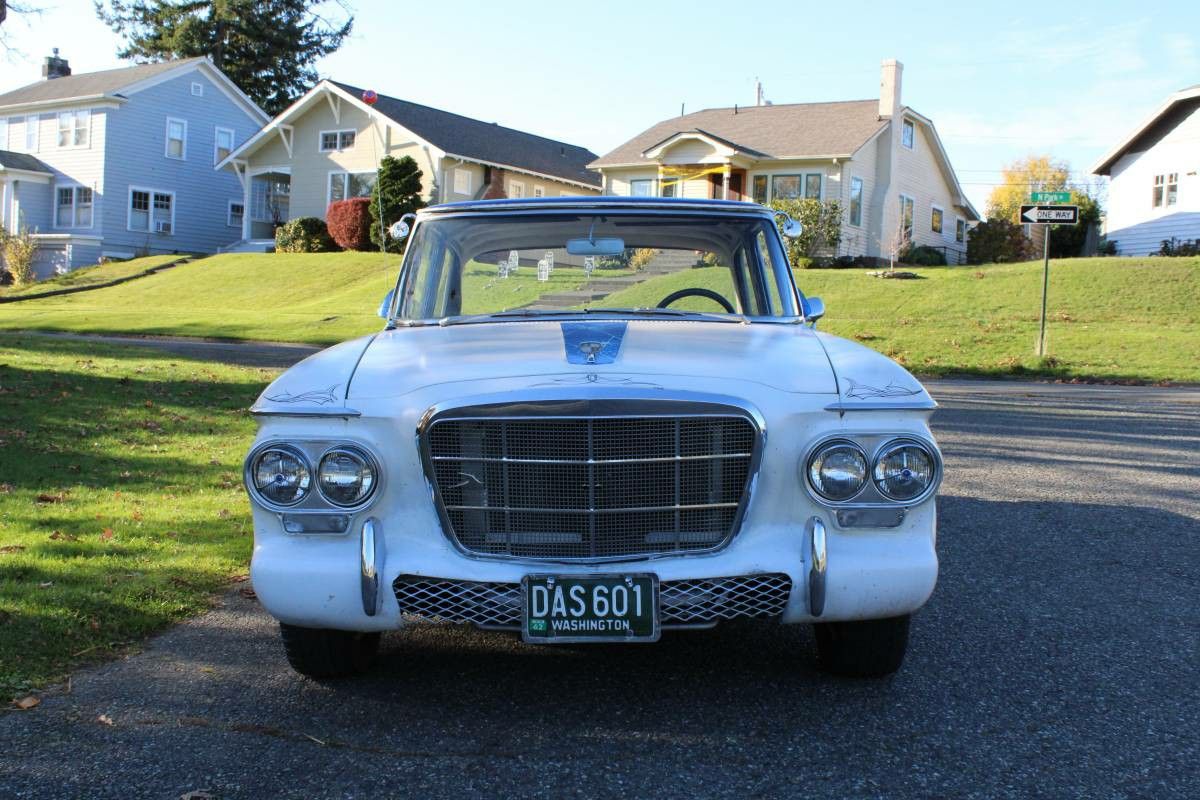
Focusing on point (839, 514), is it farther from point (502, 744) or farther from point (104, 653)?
point (104, 653)

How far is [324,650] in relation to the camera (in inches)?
139

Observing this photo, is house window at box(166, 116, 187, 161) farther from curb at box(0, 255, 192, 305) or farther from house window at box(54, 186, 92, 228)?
curb at box(0, 255, 192, 305)

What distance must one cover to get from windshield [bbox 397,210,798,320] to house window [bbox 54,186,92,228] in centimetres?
4112

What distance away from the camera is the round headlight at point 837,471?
3260mm

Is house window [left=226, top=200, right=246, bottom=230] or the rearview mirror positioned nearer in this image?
the rearview mirror

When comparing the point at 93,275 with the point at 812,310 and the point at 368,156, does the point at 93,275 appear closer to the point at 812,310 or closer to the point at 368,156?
the point at 368,156

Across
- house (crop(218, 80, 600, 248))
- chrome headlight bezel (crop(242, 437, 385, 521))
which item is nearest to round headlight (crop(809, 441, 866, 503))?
chrome headlight bezel (crop(242, 437, 385, 521))

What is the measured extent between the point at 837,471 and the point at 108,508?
462 centimetres

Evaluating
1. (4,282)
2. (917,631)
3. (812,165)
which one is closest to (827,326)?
(812,165)

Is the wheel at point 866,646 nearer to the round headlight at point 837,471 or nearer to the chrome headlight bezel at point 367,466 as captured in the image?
the round headlight at point 837,471

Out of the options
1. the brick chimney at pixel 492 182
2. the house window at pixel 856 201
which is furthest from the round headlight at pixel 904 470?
the brick chimney at pixel 492 182

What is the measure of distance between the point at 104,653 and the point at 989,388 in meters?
13.4

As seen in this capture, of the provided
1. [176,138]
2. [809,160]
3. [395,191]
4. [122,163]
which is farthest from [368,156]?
[809,160]

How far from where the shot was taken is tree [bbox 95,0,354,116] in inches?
2270
